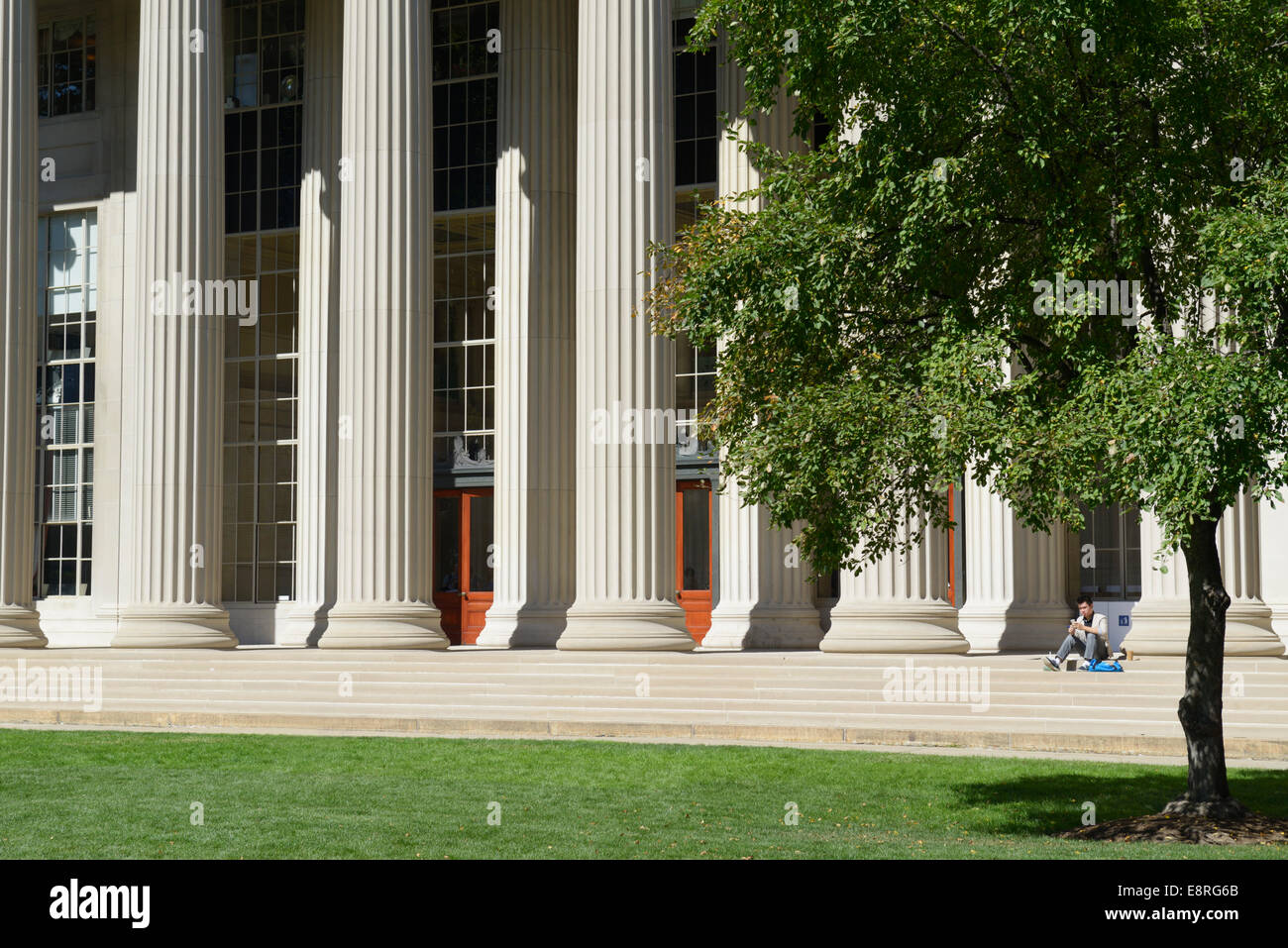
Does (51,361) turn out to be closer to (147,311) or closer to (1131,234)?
(147,311)

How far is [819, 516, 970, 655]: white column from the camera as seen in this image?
A: 26094mm

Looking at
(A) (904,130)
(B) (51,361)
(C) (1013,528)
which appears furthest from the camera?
(B) (51,361)

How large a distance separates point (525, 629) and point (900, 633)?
31.2ft

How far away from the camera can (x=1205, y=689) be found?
1459 cm

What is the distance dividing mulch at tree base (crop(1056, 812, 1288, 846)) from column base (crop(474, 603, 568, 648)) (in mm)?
19127

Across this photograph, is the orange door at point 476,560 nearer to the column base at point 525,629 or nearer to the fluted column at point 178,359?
the column base at point 525,629

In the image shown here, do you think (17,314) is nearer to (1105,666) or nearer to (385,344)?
(385,344)

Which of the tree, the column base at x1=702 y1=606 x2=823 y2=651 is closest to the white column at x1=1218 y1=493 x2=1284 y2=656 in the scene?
the column base at x1=702 y1=606 x2=823 y2=651

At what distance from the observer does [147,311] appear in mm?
31000

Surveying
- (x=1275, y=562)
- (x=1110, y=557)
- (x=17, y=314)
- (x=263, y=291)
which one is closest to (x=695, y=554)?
(x=1110, y=557)

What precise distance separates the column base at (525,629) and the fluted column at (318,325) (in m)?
4.60

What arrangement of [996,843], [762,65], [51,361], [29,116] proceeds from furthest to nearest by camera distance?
[51,361] → [29,116] → [762,65] → [996,843]
